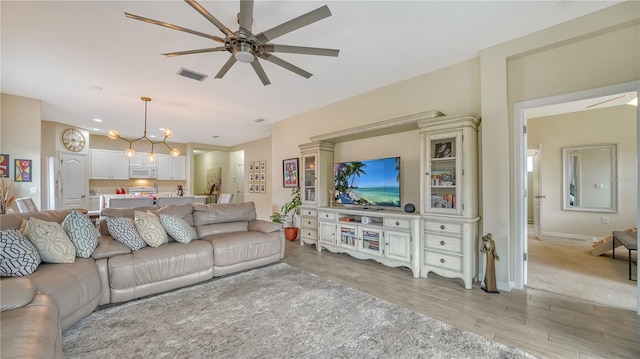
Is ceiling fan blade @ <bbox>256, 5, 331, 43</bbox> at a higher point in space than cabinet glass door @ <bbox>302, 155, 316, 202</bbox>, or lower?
higher

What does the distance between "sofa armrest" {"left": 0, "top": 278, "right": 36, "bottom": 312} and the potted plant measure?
3.91m

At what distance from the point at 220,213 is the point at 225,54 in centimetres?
221

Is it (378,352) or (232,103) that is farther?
(232,103)

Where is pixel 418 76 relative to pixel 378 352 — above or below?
above

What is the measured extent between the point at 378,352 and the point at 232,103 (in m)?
4.55

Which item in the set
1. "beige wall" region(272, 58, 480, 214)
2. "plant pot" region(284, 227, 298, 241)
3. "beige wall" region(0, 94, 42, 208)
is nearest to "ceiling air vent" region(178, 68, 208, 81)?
"beige wall" region(272, 58, 480, 214)

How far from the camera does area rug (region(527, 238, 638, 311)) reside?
2.65 metres

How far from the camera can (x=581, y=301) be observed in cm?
254

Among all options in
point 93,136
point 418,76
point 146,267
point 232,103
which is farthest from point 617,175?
point 93,136

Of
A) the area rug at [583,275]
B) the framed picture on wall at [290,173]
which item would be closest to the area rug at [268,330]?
the area rug at [583,275]

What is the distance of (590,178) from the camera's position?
17.0 feet

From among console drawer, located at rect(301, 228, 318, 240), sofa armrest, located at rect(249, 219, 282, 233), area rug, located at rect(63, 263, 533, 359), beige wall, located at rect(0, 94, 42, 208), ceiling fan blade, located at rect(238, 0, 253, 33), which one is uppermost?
ceiling fan blade, located at rect(238, 0, 253, 33)

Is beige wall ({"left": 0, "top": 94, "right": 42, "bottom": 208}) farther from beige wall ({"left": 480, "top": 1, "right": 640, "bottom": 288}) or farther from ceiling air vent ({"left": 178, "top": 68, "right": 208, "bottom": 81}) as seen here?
beige wall ({"left": 480, "top": 1, "right": 640, "bottom": 288})

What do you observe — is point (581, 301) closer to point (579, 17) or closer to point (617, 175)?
point (579, 17)
